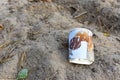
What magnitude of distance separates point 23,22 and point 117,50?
829 mm

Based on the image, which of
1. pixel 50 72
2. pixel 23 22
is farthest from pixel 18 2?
pixel 50 72

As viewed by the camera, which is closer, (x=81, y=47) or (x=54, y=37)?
(x=81, y=47)

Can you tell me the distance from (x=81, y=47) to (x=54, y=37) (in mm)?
299

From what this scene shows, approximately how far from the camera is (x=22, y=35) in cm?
221

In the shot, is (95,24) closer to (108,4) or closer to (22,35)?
(108,4)

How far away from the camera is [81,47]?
1948 mm

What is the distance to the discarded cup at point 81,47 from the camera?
1907 mm

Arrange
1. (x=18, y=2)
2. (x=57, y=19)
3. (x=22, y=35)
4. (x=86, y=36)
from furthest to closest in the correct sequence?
(x=18, y=2) → (x=57, y=19) → (x=22, y=35) → (x=86, y=36)

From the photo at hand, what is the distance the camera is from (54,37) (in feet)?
7.09

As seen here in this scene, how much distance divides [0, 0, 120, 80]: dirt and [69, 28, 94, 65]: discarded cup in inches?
2.5

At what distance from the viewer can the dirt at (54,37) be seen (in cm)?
192

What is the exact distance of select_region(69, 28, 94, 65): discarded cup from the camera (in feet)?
6.26

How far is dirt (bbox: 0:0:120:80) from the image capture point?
192 cm

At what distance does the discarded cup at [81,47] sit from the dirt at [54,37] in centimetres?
6
